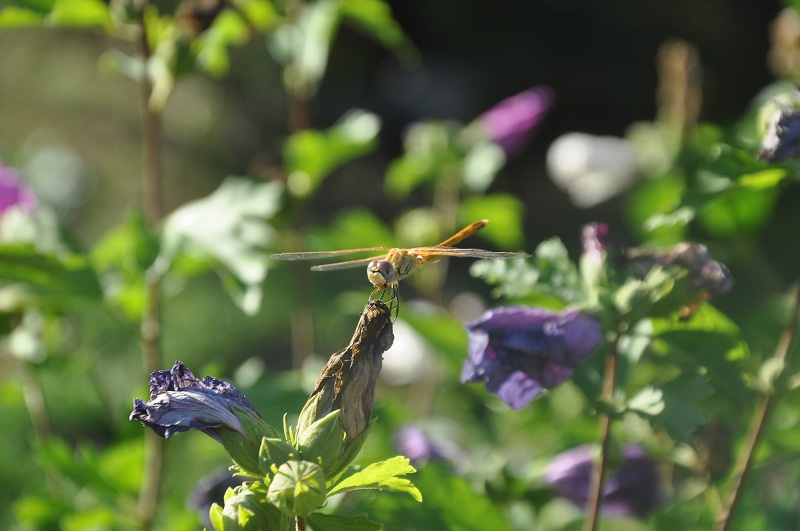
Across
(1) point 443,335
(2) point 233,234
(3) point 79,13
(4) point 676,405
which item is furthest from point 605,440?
(3) point 79,13

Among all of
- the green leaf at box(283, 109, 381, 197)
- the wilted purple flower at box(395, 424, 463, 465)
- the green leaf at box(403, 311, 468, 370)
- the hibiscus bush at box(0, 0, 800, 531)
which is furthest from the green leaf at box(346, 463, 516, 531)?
the green leaf at box(283, 109, 381, 197)

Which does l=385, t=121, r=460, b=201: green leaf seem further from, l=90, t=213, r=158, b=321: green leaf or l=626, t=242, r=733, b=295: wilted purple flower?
l=626, t=242, r=733, b=295: wilted purple flower

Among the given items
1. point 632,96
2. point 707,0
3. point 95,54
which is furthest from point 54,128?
point 707,0

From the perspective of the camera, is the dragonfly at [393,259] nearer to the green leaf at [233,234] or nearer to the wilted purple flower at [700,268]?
the wilted purple flower at [700,268]

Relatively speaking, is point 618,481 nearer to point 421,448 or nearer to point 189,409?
point 421,448

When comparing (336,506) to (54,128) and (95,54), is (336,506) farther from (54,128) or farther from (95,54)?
(95,54)

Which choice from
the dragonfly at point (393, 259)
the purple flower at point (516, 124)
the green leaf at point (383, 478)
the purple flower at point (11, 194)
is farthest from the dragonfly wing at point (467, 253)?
the purple flower at point (516, 124)
